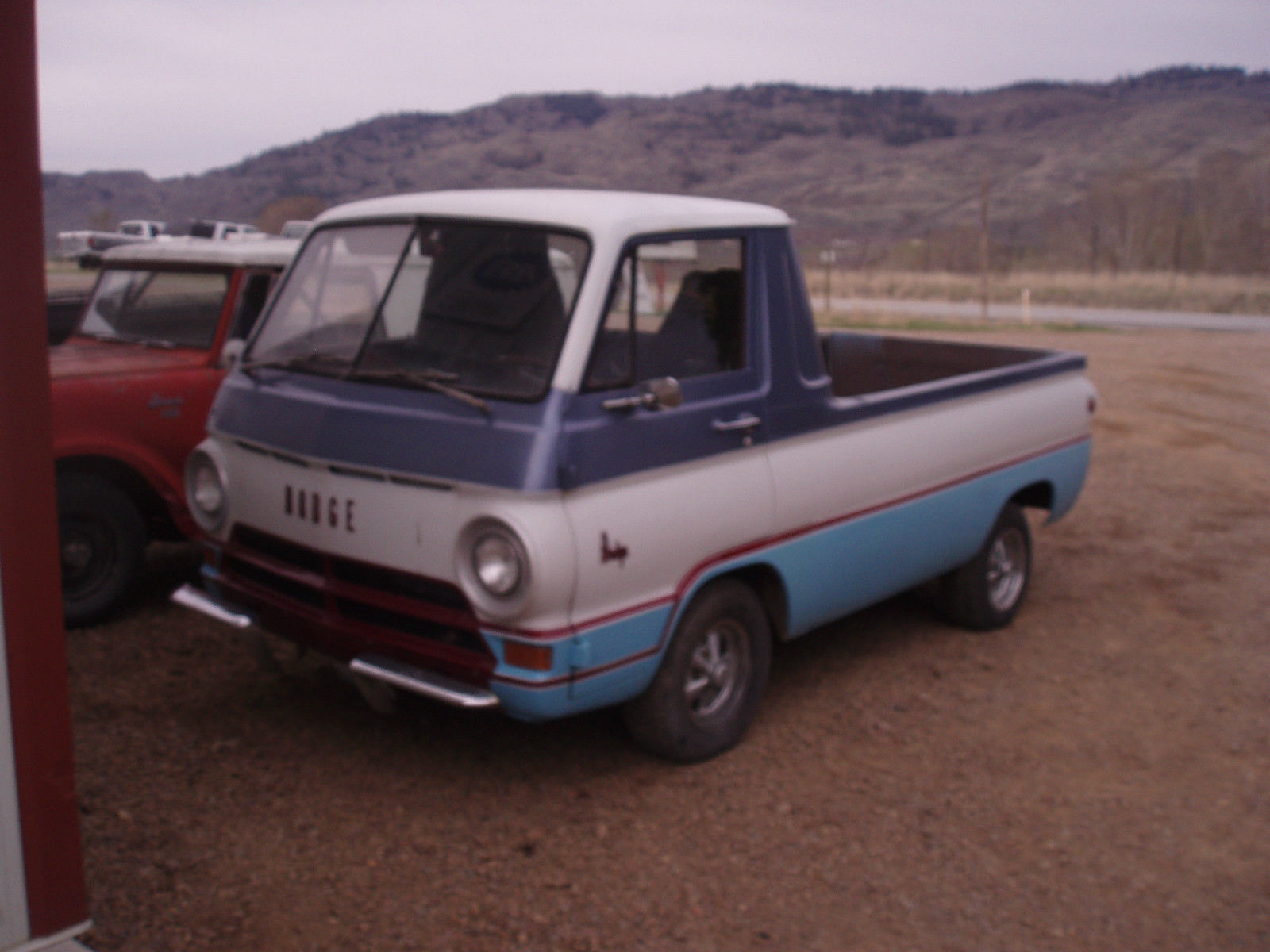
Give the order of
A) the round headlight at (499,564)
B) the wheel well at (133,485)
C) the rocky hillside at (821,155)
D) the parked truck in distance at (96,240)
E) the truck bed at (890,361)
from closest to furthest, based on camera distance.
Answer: the round headlight at (499,564)
the wheel well at (133,485)
the truck bed at (890,361)
the parked truck in distance at (96,240)
the rocky hillside at (821,155)

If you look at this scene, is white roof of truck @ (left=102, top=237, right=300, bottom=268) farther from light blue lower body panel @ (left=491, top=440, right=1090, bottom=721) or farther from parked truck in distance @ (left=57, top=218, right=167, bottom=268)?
parked truck in distance @ (left=57, top=218, right=167, bottom=268)

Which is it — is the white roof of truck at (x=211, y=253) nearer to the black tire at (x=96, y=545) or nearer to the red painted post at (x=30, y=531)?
the black tire at (x=96, y=545)

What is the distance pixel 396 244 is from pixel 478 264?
0.40 m

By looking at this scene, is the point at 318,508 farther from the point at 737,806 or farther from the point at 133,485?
the point at 133,485

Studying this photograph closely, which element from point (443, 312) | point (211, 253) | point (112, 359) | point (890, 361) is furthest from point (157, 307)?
point (890, 361)

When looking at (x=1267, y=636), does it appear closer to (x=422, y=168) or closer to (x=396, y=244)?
(x=396, y=244)

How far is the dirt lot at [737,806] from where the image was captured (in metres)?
3.43

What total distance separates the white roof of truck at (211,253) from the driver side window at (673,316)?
264cm

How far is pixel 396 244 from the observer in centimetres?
438

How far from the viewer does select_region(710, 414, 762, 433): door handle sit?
4172 mm

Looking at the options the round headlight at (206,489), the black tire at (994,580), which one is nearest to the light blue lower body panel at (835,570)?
the black tire at (994,580)

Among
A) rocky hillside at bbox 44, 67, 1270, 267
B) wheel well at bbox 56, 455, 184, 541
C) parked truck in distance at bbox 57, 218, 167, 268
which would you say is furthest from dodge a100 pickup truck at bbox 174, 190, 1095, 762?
rocky hillside at bbox 44, 67, 1270, 267

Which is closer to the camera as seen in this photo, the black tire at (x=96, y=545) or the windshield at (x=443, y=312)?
the windshield at (x=443, y=312)

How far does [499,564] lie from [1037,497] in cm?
377
